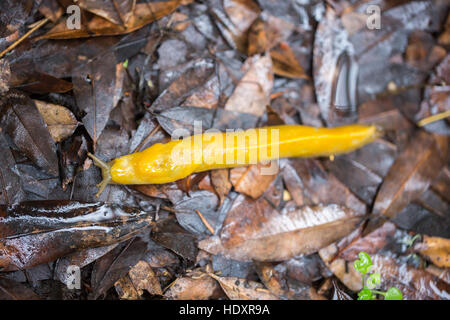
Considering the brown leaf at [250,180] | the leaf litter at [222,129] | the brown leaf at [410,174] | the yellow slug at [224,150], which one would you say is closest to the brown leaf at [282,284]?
the leaf litter at [222,129]

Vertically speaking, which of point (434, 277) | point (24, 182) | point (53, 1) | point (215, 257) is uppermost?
point (53, 1)

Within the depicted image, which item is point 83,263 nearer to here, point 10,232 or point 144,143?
point 10,232

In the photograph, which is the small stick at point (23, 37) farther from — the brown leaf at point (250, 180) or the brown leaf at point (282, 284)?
the brown leaf at point (282, 284)

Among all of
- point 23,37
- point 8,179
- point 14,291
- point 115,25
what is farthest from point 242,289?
point 23,37

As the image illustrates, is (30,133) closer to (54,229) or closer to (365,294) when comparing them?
(54,229)

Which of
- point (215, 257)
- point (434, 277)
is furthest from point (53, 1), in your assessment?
point (434, 277)
